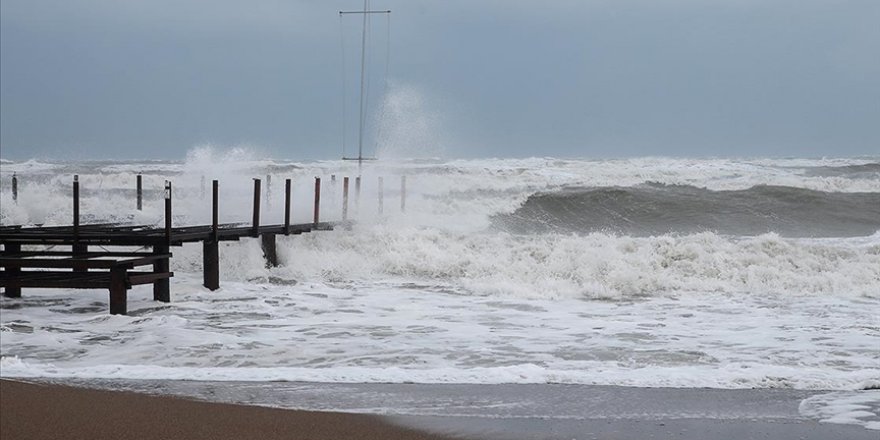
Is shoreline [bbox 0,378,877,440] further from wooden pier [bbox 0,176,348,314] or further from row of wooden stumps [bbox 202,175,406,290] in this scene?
row of wooden stumps [bbox 202,175,406,290]

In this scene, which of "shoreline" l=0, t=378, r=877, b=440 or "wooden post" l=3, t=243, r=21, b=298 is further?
"wooden post" l=3, t=243, r=21, b=298

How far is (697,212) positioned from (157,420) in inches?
938

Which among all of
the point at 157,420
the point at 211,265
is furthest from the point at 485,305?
the point at 157,420

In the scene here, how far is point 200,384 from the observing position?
20.3 ft

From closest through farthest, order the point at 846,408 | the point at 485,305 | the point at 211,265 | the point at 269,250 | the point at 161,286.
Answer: the point at 846,408, the point at 161,286, the point at 485,305, the point at 211,265, the point at 269,250

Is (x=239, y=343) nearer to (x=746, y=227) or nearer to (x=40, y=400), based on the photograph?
(x=40, y=400)

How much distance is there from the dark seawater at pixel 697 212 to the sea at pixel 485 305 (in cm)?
13

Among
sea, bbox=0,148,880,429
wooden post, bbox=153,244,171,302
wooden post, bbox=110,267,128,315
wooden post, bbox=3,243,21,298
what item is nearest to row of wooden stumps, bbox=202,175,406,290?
sea, bbox=0,148,880,429

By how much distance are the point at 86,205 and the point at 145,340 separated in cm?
1989

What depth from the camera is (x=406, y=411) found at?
551 cm

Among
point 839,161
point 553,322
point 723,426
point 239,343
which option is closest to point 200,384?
point 239,343

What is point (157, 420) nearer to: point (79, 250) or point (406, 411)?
point (406, 411)

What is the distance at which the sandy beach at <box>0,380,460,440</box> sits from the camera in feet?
15.4

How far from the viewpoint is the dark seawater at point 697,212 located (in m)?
24.4
